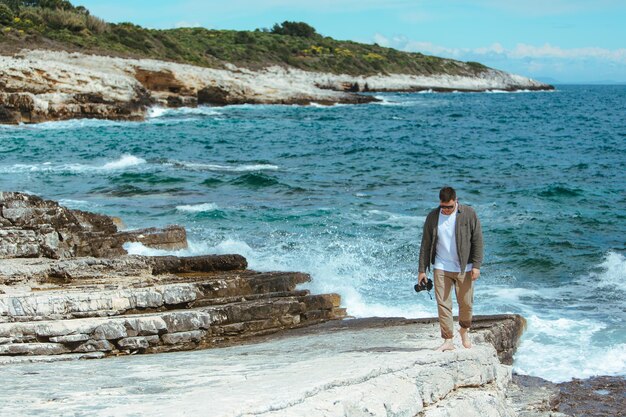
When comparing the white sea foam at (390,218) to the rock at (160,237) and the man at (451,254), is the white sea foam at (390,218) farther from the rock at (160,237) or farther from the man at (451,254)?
the man at (451,254)

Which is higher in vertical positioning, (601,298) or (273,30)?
(273,30)

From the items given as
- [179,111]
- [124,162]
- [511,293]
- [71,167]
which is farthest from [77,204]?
[179,111]

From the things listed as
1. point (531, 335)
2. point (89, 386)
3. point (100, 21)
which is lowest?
point (531, 335)

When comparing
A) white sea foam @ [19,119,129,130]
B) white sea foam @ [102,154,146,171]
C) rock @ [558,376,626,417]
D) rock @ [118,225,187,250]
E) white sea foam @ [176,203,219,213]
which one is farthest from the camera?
white sea foam @ [19,119,129,130]

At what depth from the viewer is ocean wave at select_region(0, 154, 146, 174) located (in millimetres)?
27859

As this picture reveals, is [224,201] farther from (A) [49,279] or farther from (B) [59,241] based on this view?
(A) [49,279]

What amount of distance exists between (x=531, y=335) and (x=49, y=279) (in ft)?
22.0

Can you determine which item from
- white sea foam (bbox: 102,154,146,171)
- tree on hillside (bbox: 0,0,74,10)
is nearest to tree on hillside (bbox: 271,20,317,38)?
tree on hillside (bbox: 0,0,74,10)

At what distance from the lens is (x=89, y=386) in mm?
6512

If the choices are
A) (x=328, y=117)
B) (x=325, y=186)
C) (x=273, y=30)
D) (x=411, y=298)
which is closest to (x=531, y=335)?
(x=411, y=298)

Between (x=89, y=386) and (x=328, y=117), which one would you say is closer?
(x=89, y=386)

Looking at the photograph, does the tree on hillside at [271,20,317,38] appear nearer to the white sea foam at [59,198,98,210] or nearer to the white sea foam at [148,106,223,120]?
the white sea foam at [148,106,223,120]

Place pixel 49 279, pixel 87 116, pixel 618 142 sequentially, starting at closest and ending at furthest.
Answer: pixel 49 279
pixel 618 142
pixel 87 116

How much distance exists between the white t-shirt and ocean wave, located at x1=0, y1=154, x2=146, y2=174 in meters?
22.2
